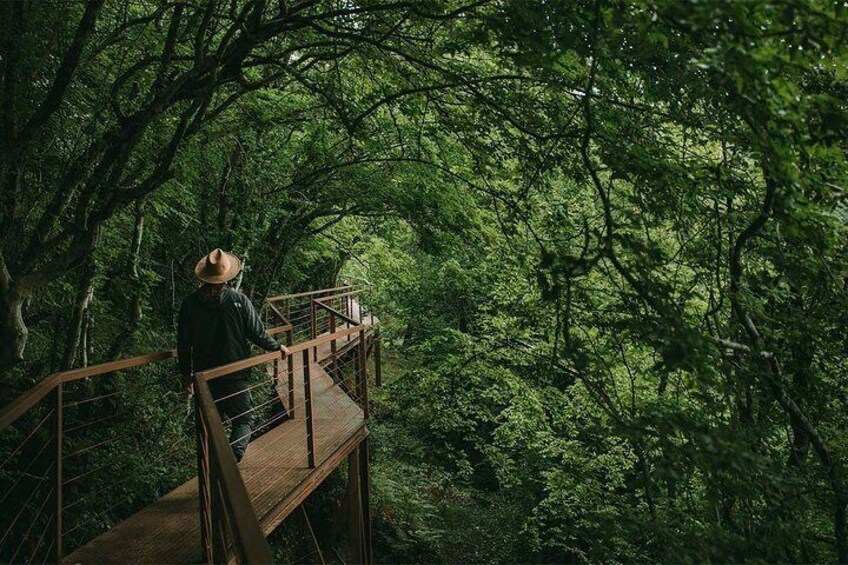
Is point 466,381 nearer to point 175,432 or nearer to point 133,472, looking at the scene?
point 175,432

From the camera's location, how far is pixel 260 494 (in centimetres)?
469

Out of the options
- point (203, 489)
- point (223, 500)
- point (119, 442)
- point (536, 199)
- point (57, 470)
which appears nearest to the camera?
point (223, 500)

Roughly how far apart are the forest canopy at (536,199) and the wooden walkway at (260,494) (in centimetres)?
161

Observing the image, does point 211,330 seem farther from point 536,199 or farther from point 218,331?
point 536,199

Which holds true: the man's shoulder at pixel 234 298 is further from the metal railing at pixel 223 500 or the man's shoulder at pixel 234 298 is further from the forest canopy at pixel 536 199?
the metal railing at pixel 223 500

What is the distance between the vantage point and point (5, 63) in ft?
13.7

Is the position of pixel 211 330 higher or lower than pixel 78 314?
lower

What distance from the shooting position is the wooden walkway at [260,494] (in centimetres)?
385

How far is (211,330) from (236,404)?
2.21 ft

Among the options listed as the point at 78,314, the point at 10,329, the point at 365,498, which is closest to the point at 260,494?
the point at 10,329

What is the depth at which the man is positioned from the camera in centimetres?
476

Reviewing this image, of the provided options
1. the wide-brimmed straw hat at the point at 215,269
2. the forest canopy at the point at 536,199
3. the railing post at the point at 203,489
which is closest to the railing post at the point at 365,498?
the forest canopy at the point at 536,199

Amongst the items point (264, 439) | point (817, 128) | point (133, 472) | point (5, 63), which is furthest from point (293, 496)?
point (817, 128)

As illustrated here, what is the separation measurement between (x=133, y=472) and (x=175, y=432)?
3.82ft
